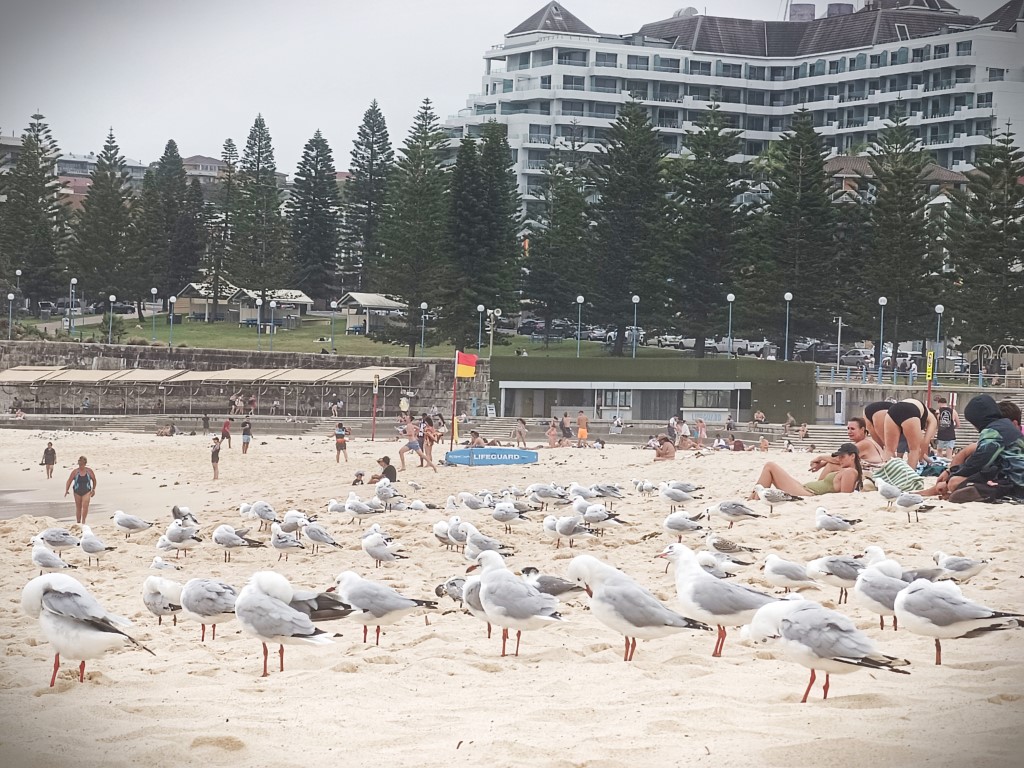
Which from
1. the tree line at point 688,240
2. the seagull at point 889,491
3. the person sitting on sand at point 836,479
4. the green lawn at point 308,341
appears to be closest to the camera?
the seagull at point 889,491

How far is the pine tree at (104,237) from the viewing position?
1813 inches

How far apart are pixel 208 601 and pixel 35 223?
148ft

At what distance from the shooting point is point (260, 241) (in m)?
44.9

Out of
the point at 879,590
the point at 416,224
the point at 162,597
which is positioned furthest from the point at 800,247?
the point at 879,590

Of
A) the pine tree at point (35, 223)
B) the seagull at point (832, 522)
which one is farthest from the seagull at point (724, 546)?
the pine tree at point (35, 223)

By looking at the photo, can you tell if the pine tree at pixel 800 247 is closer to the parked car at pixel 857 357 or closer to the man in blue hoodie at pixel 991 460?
the parked car at pixel 857 357

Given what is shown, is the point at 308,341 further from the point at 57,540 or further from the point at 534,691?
the point at 534,691

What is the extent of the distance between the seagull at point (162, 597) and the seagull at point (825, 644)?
11.4ft

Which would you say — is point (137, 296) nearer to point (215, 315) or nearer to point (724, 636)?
point (215, 315)

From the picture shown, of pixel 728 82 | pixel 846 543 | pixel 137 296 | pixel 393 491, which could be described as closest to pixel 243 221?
pixel 137 296

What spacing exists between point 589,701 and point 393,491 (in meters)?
7.53

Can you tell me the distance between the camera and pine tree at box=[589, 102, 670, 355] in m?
36.3

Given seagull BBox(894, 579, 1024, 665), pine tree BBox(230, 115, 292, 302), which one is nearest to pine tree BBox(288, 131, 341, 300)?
pine tree BBox(230, 115, 292, 302)

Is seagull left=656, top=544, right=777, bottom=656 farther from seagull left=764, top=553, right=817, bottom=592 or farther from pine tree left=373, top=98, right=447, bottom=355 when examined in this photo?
pine tree left=373, top=98, right=447, bottom=355
